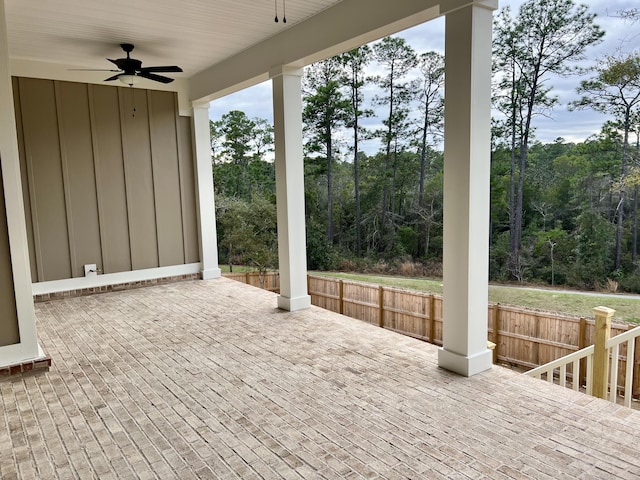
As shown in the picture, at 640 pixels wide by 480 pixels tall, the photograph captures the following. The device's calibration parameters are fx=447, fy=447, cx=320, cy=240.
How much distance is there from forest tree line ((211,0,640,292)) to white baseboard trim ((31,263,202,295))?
6748 mm

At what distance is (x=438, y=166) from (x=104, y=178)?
38.6ft

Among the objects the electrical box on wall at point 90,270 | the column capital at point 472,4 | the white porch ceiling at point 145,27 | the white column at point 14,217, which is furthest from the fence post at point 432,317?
the white column at point 14,217

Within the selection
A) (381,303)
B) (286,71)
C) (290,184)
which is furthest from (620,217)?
(286,71)

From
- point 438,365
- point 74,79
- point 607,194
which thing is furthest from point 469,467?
point 607,194

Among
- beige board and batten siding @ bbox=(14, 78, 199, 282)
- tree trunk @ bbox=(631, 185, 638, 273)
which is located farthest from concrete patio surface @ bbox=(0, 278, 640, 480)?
tree trunk @ bbox=(631, 185, 638, 273)

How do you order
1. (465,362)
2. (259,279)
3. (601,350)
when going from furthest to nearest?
1. (259,279)
2. (601,350)
3. (465,362)

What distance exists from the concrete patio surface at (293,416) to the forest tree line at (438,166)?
8430mm

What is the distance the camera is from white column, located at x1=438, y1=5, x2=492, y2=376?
3385mm

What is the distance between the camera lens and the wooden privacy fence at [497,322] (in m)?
7.10

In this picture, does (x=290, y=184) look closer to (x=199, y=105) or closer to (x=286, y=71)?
(x=286, y=71)

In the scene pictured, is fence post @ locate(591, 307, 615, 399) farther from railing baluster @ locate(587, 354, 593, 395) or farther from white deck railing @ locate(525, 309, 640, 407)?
railing baluster @ locate(587, 354, 593, 395)

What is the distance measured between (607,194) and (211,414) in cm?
1220

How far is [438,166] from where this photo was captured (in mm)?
15867

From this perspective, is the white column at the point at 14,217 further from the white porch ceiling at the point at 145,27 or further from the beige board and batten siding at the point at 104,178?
the beige board and batten siding at the point at 104,178
